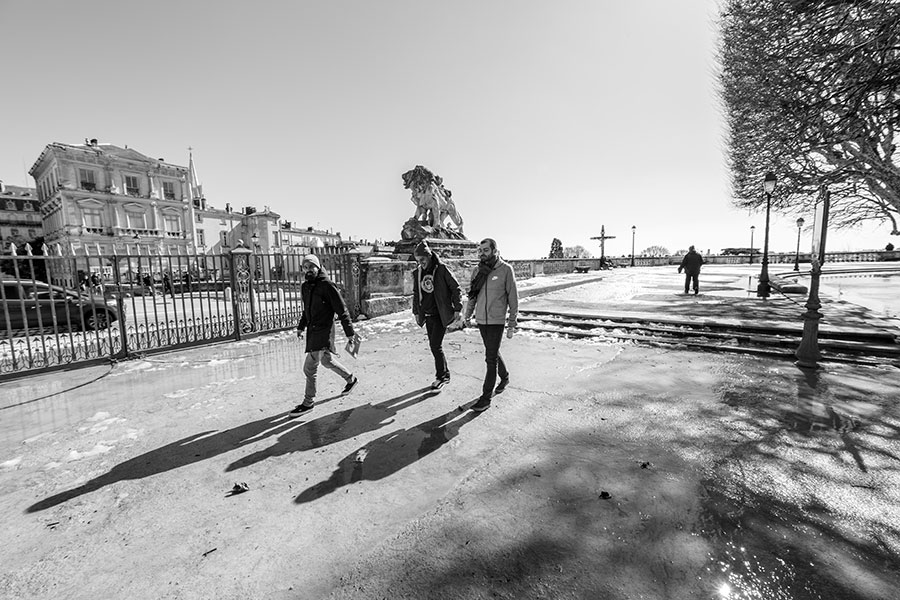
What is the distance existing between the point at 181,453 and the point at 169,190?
5475 cm

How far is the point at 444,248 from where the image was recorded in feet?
50.4

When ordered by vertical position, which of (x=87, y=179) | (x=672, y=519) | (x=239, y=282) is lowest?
(x=672, y=519)

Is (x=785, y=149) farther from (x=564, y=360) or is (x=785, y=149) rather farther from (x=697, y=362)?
(x=564, y=360)

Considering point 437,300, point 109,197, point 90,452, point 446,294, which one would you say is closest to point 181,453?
point 90,452

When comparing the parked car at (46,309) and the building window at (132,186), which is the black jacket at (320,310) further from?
the building window at (132,186)

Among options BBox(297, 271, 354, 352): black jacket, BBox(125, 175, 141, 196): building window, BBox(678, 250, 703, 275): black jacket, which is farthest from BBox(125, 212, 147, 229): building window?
BBox(678, 250, 703, 275): black jacket

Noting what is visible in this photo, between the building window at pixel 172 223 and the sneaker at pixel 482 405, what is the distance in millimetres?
53925

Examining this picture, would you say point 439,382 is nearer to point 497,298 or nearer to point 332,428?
point 497,298

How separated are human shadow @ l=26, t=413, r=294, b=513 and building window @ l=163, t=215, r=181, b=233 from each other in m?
52.8

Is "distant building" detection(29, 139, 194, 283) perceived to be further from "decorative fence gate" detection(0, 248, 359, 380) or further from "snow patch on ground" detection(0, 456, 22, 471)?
"snow patch on ground" detection(0, 456, 22, 471)

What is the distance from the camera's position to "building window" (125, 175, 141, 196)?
42.2 metres

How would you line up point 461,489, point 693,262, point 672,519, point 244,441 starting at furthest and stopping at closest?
point 693,262
point 244,441
point 461,489
point 672,519

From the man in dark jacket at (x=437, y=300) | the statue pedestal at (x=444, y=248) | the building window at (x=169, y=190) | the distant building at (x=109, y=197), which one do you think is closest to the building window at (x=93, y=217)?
the distant building at (x=109, y=197)

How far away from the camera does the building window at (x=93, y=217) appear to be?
39.8 m
